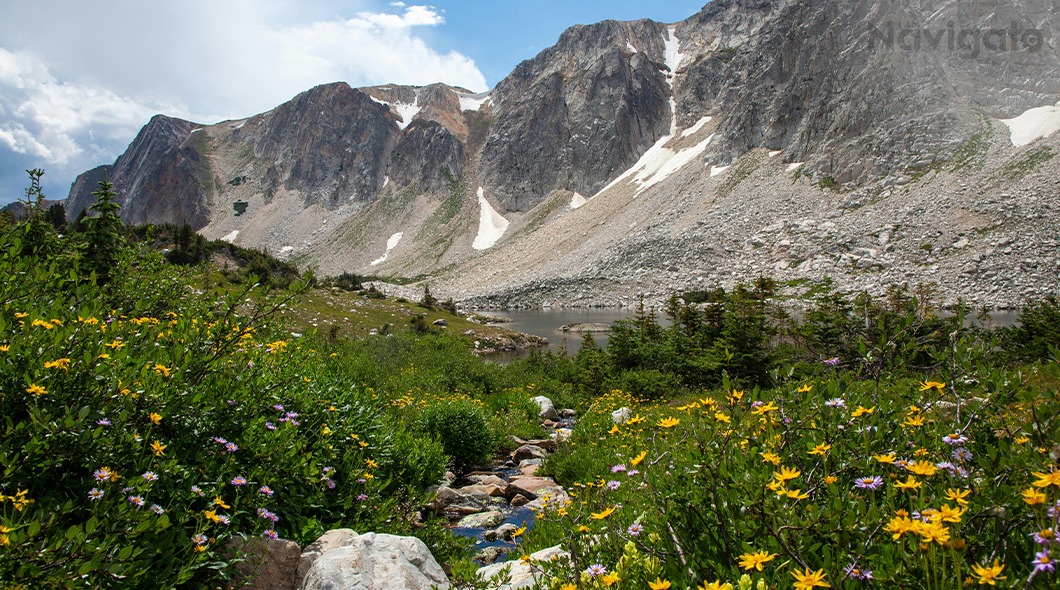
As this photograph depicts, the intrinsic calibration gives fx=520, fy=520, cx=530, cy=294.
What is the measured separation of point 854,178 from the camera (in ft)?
256

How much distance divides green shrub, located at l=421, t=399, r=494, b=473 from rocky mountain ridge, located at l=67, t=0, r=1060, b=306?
5031cm

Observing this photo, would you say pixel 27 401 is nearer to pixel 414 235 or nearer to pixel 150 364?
pixel 150 364

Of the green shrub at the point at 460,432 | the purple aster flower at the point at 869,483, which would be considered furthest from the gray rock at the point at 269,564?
the green shrub at the point at 460,432

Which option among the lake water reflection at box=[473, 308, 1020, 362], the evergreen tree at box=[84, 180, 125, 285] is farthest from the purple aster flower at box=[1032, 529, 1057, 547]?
the lake water reflection at box=[473, 308, 1020, 362]

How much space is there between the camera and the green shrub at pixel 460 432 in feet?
35.2

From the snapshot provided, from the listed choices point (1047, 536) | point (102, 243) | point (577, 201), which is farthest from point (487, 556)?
point (577, 201)

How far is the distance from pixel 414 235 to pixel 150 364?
14811 cm

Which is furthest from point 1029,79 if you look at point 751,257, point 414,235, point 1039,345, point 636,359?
point 414,235

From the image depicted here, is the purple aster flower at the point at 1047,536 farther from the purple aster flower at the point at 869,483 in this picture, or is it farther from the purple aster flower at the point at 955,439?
the purple aster flower at the point at 955,439

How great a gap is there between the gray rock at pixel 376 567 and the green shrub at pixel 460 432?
5.77 m

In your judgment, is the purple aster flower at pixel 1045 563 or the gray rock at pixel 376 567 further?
the gray rock at pixel 376 567

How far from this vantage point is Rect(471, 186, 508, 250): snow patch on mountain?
133375mm

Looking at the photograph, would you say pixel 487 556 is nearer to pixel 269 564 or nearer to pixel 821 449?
pixel 269 564

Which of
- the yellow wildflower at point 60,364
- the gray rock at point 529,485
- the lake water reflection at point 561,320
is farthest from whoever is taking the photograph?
the lake water reflection at point 561,320
